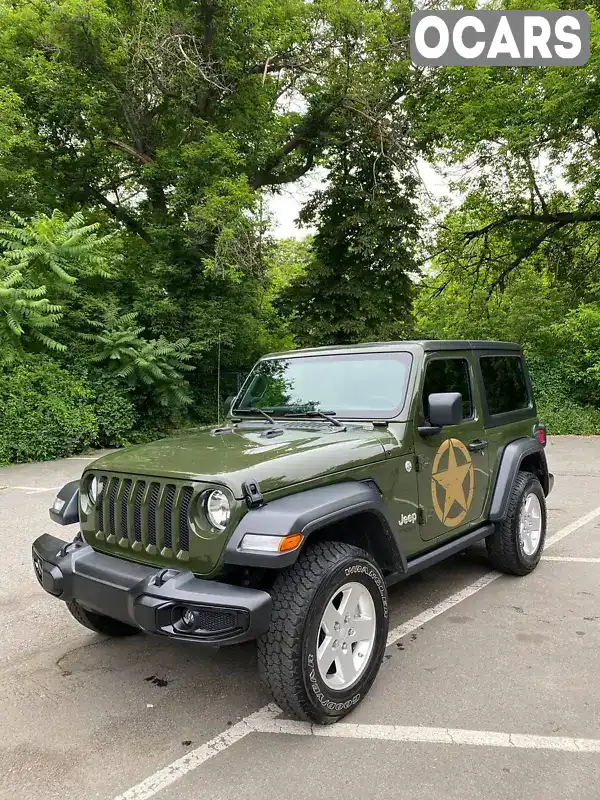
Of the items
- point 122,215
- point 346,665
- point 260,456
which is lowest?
point 346,665

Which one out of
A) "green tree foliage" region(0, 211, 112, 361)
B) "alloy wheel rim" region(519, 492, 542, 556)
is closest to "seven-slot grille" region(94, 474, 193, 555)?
"alloy wheel rim" region(519, 492, 542, 556)

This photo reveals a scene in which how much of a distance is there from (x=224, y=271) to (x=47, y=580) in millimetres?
11904

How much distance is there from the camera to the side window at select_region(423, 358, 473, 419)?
3902mm

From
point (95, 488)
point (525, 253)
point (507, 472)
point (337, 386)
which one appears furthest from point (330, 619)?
point (525, 253)

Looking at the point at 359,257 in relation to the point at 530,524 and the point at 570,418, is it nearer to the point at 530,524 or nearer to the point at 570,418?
the point at 570,418

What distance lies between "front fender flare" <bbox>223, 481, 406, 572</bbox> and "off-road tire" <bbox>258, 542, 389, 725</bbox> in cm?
17

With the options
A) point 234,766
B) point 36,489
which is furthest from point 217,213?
point 234,766

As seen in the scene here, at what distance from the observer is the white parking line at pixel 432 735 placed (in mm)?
2660

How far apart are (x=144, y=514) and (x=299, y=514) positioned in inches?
32.5

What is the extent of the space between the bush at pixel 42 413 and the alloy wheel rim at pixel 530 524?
32.2 ft

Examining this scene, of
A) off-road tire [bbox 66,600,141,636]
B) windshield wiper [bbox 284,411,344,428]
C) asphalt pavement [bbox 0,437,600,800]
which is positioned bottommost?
asphalt pavement [bbox 0,437,600,800]

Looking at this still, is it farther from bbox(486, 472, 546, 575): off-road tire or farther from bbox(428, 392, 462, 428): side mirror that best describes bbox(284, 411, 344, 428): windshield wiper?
bbox(486, 472, 546, 575): off-road tire

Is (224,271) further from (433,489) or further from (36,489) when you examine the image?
(433,489)

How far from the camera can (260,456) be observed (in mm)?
3055
